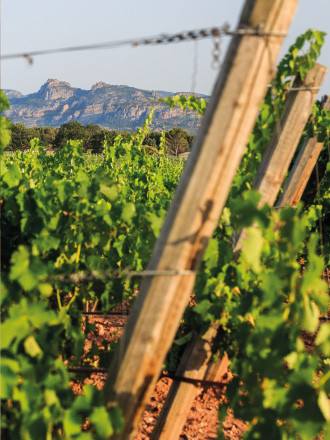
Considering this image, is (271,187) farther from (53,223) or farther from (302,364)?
(53,223)

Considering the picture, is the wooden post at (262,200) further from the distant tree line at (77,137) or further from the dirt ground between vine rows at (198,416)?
the distant tree line at (77,137)

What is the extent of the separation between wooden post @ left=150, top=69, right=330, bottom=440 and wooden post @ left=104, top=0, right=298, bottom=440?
0.68 meters

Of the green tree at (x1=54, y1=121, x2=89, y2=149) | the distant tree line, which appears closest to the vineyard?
the distant tree line

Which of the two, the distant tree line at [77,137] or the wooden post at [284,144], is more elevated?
the wooden post at [284,144]

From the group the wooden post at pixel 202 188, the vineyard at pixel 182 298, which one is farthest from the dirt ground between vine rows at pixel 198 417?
the wooden post at pixel 202 188

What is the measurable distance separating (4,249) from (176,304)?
1.16 meters

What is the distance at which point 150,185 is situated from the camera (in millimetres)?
6488

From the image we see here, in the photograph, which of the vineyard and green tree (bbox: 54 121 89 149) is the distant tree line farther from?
the vineyard

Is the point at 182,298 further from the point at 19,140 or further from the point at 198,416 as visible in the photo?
the point at 19,140

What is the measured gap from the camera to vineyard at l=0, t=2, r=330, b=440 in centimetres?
140

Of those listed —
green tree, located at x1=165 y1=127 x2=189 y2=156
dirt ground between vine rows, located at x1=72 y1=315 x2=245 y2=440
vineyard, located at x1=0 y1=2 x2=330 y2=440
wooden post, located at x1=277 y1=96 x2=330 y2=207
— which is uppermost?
wooden post, located at x1=277 y1=96 x2=330 y2=207

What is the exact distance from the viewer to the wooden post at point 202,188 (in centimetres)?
129

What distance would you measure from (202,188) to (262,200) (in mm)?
791

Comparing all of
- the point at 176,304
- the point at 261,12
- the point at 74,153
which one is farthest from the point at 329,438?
the point at 74,153
